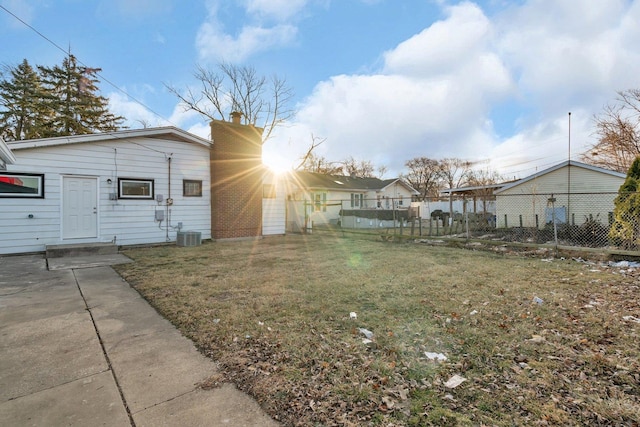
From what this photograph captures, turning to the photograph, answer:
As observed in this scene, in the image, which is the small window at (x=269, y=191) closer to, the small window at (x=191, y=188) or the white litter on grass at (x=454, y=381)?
the small window at (x=191, y=188)

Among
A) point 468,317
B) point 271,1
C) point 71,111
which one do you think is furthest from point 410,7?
point 71,111

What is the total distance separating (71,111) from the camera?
22.7 m

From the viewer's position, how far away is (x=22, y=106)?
20.6m

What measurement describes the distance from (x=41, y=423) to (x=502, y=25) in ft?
36.1

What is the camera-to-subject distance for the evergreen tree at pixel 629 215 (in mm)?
6918

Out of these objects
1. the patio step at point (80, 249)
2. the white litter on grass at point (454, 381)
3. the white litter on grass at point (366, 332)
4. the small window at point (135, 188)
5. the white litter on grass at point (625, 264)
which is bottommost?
the white litter on grass at point (454, 381)

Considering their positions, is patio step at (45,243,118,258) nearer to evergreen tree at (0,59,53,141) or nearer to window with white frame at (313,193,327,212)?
window with white frame at (313,193,327,212)

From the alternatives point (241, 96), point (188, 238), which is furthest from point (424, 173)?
point (188, 238)

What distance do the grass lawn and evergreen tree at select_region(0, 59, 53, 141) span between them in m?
23.9

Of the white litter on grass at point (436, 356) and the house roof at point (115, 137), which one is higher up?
the house roof at point (115, 137)

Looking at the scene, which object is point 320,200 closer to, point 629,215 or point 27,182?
point 27,182

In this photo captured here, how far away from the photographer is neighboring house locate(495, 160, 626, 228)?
12711mm

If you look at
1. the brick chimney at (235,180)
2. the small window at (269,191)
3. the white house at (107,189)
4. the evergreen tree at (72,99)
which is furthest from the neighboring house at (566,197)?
the evergreen tree at (72,99)

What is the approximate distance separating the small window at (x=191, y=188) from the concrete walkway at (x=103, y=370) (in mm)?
6569
